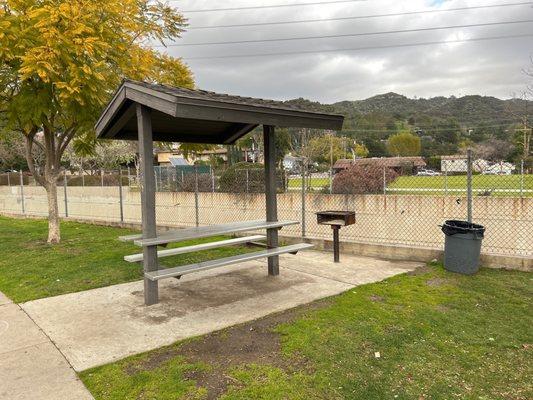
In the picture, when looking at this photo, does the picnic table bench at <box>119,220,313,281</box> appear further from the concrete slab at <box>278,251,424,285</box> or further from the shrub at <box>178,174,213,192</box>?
the shrub at <box>178,174,213,192</box>

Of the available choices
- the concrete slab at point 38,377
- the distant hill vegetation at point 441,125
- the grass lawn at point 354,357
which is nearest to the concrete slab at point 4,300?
the concrete slab at point 38,377

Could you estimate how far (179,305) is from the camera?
5.28m

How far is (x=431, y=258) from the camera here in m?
7.50

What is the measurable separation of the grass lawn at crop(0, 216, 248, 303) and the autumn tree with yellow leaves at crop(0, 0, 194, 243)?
264cm

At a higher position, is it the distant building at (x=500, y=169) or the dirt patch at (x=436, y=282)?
the distant building at (x=500, y=169)

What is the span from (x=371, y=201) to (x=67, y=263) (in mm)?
8322

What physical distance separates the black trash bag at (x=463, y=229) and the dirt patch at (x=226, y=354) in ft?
11.3

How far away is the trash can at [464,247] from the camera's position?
258 inches

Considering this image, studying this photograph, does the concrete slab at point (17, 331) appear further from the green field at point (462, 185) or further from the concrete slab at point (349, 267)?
the green field at point (462, 185)

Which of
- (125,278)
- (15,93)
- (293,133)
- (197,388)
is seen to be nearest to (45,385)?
(197,388)

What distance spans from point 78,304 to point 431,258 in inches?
227

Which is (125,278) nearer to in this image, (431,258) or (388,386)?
(388,386)

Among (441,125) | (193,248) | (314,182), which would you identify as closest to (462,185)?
(314,182)

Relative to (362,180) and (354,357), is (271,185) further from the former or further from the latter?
(362,180)
